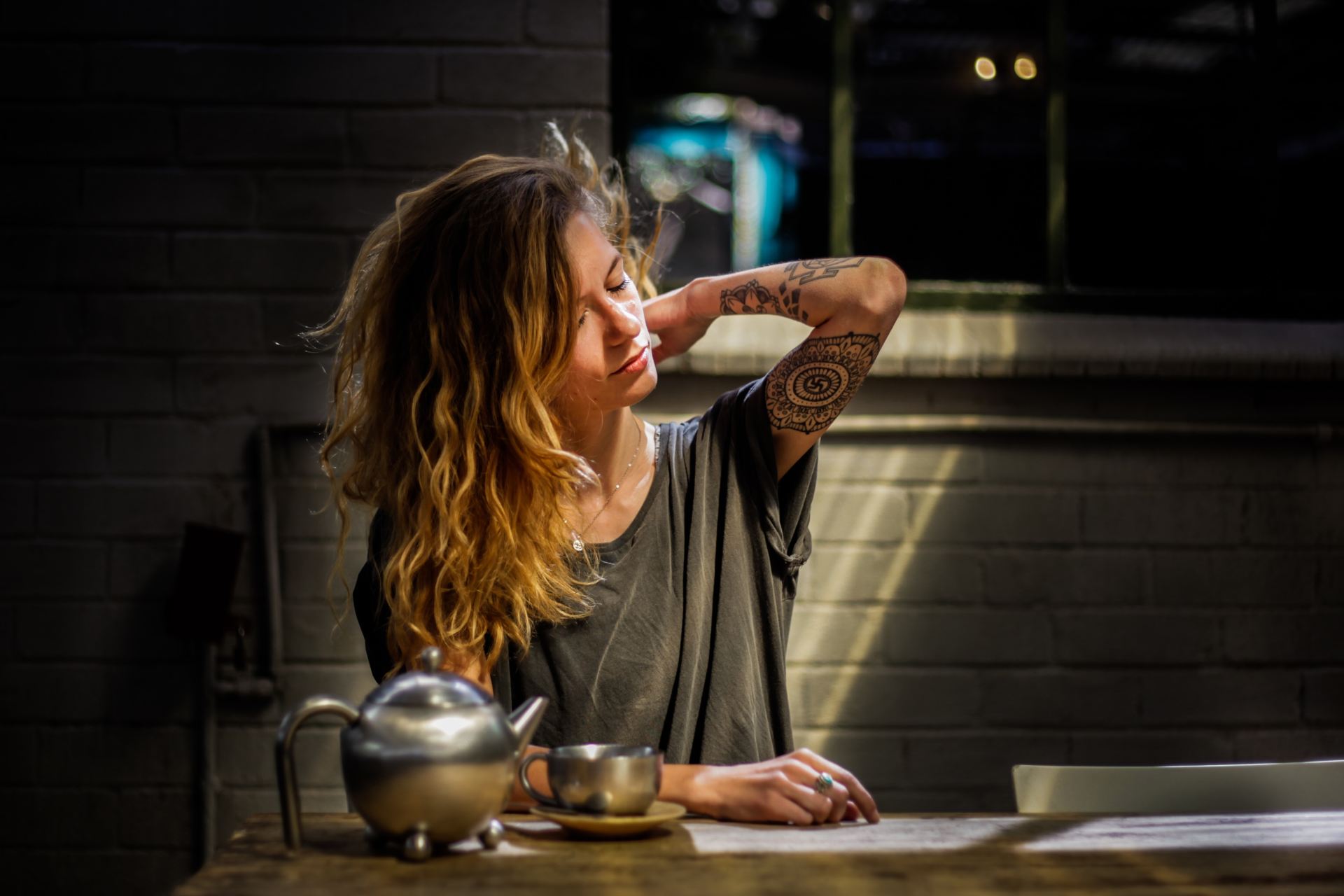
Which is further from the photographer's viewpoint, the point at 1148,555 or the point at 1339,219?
the point at 1339,219

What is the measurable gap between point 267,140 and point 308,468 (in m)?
0.63

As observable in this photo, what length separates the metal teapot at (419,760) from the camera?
977 mm

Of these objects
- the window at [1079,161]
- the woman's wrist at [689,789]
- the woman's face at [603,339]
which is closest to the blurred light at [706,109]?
the window at [1079,161]

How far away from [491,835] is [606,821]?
0.34 feet

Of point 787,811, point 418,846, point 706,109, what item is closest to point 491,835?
point 418,846

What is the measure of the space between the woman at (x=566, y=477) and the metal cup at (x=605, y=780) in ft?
1.15

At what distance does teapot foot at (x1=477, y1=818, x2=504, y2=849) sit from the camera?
1.04 meters

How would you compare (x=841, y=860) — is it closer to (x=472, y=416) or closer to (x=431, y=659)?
(x=431, y=659)

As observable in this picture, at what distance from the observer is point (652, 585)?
1.56m

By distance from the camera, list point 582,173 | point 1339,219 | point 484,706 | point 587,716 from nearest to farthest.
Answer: point 484,706
point 587,716
point 582,173
point 1339,219

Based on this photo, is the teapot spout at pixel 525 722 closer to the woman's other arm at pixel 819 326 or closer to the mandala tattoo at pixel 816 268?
the woman's other arm at pixel 819 326

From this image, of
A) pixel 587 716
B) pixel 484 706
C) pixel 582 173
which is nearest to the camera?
pixel 484 706

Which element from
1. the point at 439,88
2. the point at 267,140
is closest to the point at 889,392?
the point at 439,88

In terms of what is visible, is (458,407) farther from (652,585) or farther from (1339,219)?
(1339,219)
